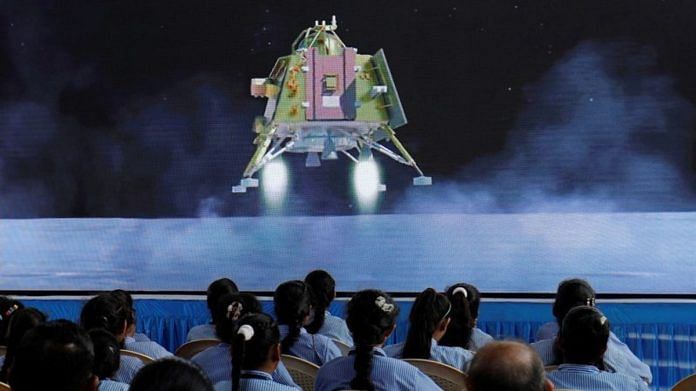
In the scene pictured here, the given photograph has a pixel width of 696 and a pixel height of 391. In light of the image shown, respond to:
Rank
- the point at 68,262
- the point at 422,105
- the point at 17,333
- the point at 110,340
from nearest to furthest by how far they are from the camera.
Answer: the point at 110,340, the point at 17,333, the point at 422,105, the point at 68,262

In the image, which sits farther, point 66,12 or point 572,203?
point 66,12

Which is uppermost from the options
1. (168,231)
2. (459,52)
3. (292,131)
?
(459,52)

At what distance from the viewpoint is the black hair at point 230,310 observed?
352 cm

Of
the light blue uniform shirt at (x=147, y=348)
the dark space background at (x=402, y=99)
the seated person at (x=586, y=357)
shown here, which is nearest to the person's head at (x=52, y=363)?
the seated person at (x=586, y=357)

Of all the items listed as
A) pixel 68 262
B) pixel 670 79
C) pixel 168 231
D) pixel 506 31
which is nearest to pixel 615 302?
pixel 670 79

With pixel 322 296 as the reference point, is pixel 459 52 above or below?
above

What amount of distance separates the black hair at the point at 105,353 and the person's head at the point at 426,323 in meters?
1.15

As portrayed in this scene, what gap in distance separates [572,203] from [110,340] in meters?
3.73

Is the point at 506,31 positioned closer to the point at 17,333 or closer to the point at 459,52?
the point at 459,52

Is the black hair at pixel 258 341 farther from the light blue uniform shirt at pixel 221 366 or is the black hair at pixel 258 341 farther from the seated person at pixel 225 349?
the light blue uniform shirt at pixel 221 366

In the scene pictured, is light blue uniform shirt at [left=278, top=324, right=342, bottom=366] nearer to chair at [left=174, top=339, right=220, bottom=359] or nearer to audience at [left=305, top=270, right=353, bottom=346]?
chair at [left=174, top=339, right=220, bottom=359]

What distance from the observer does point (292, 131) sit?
630 cm

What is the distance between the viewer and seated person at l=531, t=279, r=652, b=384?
368 centimetres

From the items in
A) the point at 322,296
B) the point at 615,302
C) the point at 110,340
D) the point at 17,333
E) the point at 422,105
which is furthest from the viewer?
the point at 422,105
